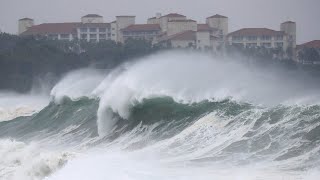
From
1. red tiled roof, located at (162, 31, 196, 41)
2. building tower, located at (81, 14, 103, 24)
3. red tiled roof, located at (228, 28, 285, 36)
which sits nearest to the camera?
red tiled roof, located at (162, 31, 196, 41)

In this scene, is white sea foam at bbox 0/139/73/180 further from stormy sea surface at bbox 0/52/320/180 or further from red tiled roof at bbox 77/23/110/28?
red tiled roof at bbox 77/23/110/28

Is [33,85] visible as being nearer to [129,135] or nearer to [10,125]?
[10,125]

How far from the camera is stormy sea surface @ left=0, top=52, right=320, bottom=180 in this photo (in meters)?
12.4

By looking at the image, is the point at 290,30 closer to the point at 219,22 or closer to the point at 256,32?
the point at 256,32

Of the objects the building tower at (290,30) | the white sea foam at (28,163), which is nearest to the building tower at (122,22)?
the building tower at (290,30)

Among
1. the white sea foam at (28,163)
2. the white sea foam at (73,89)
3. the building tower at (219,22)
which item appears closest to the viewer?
the white sea foam at (28,163)

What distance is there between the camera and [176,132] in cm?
1686

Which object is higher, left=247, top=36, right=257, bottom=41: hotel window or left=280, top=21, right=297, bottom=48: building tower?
left=280, top=21, right=297, bottom=48: building tower

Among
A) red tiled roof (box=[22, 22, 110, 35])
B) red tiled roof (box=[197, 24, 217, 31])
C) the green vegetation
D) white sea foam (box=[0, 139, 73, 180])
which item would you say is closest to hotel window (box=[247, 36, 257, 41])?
red tiled roof (box=[197, 24, 217, 31])

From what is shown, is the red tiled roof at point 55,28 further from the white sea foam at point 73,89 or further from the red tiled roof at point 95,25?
the white sea foam at point 73,89

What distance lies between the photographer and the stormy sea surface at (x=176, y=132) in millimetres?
12383

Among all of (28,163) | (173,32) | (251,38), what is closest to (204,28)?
(173,32)

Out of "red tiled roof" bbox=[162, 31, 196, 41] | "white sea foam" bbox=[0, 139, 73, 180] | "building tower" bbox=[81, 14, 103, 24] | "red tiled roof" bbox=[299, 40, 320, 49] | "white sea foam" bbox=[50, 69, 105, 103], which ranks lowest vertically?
"white sea foam" bbox=[0, 139, 73, 180]

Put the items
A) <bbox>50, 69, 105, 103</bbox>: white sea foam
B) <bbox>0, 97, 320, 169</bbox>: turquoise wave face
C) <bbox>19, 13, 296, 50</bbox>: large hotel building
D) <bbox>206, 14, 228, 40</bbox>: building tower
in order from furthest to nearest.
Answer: <bbox>206, 14, 228, 40</bbox>: building tower, <bbox>19, 13, 296, 50</bbox>: large hotel building, <bbox>50, 69, 105, 103</bbox>: white sea foam, <bbox>0, 97, 320, 169</bbox>: turquoise wave face
